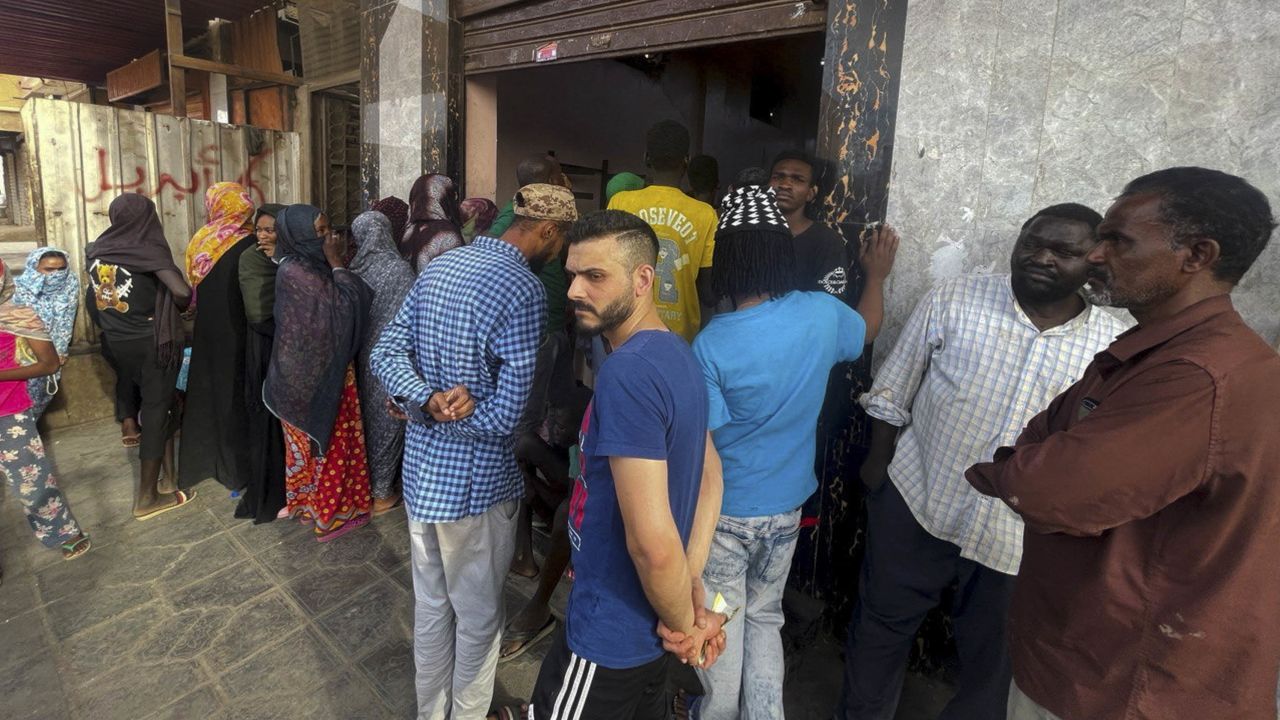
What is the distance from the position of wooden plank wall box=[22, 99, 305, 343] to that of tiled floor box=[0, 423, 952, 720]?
2726 mm

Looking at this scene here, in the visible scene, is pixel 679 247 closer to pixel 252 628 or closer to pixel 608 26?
pixel 608 26

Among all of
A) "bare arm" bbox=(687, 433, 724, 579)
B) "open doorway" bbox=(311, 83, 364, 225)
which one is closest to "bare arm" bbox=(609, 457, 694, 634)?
"bare arm" bbox=(687, 433, 724, 579)

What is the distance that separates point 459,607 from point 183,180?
586 cm

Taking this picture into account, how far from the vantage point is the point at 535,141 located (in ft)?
21.5

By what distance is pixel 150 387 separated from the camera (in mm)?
3730

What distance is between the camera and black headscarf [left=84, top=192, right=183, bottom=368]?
3598 mm

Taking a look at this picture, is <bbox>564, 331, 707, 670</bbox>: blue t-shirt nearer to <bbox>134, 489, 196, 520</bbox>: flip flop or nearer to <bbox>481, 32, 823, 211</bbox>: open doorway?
<bbox>134, 489, 196, 520</bbox>: flip flop

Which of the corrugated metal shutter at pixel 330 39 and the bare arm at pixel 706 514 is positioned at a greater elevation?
the corrugated metal shutter at pixel 330 39

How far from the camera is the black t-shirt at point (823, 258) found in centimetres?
242

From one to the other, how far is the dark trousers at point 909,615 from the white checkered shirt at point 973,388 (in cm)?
10

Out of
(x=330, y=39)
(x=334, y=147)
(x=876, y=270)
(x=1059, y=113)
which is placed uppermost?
(x=330, y=39)

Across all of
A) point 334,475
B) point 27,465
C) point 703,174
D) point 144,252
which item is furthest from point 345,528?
point 703,174

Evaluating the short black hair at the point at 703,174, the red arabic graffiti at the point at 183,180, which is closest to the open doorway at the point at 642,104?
the red arabic graffiti at the point at 183,180

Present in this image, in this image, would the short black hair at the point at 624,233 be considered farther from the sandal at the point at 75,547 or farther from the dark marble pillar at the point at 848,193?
the sandal at the point at 75,547
